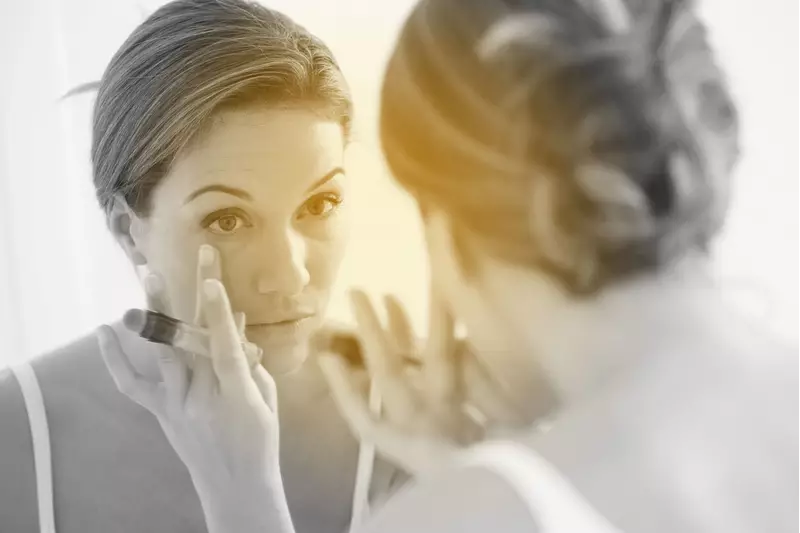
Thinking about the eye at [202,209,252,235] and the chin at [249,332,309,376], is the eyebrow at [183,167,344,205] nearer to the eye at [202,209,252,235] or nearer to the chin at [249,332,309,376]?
the eye at [202,209,252,235]

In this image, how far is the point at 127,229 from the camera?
68 cm

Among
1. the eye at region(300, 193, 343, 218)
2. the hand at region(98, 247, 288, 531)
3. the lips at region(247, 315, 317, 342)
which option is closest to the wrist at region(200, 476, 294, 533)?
the hand at region(98, 247, 288, 531)

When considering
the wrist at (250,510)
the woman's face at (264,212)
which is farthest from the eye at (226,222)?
the wrist at (250,510)

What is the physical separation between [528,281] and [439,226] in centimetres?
8

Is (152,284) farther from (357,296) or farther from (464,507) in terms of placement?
(464,507)

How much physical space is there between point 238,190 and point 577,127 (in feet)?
0.94

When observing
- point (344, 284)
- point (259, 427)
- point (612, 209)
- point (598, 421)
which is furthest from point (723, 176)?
point (259, 427)

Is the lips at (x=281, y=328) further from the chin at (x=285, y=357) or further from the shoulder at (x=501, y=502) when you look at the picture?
the shoulder at (x=501, y=502)

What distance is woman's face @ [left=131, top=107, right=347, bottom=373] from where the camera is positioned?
2.07 feet

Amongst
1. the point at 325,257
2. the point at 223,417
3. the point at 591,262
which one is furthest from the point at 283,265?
the point at 591,262

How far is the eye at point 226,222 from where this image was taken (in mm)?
634

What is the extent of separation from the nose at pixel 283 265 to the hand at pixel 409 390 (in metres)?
0.05

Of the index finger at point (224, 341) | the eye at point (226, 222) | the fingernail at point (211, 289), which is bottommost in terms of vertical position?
the index finger at point (224, 341)

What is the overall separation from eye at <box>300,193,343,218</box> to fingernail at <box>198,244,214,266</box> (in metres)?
0.08
